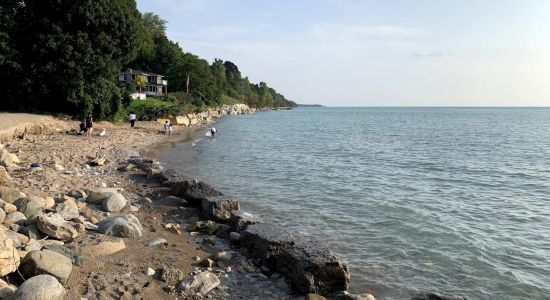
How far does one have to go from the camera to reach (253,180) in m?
21.9

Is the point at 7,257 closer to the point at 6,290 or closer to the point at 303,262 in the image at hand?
the point at 6,290

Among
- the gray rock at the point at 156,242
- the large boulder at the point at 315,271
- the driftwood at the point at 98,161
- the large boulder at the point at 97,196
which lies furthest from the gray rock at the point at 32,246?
the driftwood at the point at 98,161

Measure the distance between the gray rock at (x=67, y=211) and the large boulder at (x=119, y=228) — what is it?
0.72 metres

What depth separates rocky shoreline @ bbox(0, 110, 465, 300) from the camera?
7430mm

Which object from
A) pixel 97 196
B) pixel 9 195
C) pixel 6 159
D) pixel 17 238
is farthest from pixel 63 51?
pixel 17 238

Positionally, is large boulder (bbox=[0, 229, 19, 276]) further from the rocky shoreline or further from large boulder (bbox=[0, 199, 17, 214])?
large boulder (bbox=[0, 199, 17, 214])

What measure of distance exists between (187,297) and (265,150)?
1141 inches

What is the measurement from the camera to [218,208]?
1323cm

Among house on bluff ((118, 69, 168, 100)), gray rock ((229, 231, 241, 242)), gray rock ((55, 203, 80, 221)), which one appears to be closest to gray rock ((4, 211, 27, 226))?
gray rock ((55, 203, 80, 221))

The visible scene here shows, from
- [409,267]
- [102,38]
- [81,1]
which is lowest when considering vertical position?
[409,267]

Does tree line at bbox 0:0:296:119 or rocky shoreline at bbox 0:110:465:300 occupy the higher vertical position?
tree line at bbox 0:0:296:119

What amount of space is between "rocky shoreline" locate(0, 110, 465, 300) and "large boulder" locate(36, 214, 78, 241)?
0.02 meters

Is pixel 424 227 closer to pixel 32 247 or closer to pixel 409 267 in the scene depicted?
pixel 409 267

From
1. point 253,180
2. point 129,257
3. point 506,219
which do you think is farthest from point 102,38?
point 506,219
